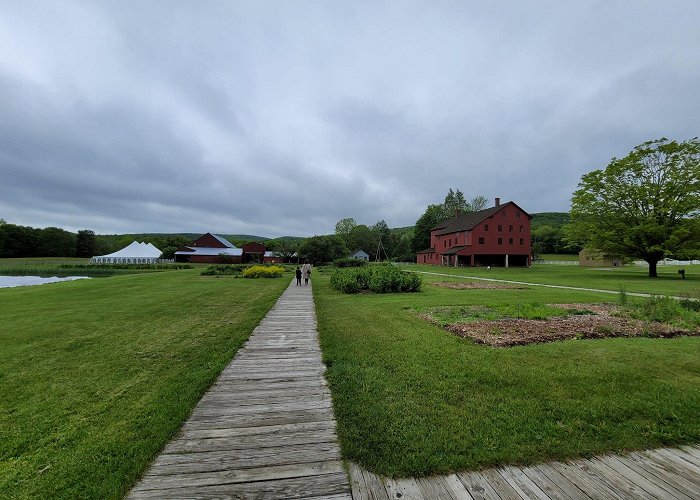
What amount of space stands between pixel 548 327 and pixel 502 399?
4979 millimetres

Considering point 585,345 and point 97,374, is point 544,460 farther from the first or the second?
point 97,374

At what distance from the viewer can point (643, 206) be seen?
31.2 metres

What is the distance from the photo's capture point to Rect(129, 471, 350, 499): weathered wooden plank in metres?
2.47

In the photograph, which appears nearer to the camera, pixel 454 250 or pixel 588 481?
pixel 588 481

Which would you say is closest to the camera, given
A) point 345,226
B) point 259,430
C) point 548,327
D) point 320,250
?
point 259,430

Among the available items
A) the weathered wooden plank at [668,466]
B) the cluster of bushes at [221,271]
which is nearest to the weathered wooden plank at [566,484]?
the weathered wooden plank at [668,466]

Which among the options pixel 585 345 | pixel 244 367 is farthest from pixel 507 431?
pixel 585 345

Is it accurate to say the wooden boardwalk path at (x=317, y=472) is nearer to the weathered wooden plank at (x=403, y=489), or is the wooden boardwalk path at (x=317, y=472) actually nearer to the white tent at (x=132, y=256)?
the weathered wooden plank at (x=403, y=489)

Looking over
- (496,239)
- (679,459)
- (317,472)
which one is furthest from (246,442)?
(496,239)

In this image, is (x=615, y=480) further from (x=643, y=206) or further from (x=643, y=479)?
(x=643, y=206)

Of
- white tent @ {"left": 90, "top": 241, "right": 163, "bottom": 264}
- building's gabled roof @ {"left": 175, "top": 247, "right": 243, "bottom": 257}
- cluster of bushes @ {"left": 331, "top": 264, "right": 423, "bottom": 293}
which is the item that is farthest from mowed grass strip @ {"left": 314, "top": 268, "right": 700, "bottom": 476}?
building's gabled roof @ {"left": 175, "top": 247, "right": 243, "bottom": 257}

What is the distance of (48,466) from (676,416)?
645cm

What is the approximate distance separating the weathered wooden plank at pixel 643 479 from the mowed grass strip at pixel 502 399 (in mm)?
184

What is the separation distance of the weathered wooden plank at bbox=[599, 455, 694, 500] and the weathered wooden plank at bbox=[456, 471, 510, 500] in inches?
46.4
